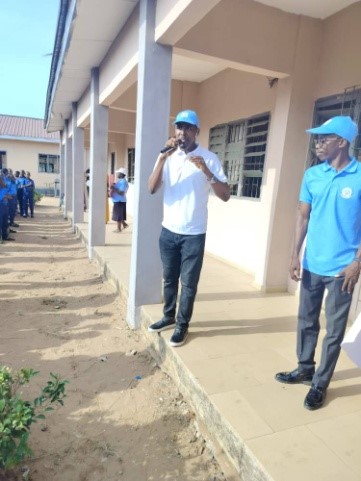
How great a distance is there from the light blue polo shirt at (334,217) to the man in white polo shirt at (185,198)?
2.45 feet

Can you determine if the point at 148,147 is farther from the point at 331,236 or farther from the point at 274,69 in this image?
the point at 331,236

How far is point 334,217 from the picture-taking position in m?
2.08

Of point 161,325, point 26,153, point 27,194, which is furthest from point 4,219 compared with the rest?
point 26,153

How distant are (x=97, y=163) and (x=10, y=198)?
401cm

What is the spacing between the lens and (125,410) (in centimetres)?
269

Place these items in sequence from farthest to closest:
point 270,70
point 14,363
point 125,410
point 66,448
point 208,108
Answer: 1. point 208,108
2. point 270,70
3. point 14,363
4. point 125,410
5. point 66,448

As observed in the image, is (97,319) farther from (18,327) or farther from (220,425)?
(220,425)

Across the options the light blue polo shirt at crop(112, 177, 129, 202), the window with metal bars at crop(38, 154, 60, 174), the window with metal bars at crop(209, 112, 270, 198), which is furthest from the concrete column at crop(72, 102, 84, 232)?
the window with metal bars at crop(38, 154, 60, 174)

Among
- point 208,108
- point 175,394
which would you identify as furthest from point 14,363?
point 208,108

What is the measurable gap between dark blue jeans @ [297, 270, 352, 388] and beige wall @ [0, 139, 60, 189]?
24.1 meters

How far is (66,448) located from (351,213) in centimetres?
235

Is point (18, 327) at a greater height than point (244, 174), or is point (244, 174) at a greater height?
point (244, 174)

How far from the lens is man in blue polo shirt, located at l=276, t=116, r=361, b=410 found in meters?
2.05

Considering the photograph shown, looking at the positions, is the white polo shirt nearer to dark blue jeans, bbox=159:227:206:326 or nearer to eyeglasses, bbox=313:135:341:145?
dark blue jeans, bbox=159:227:206:326
